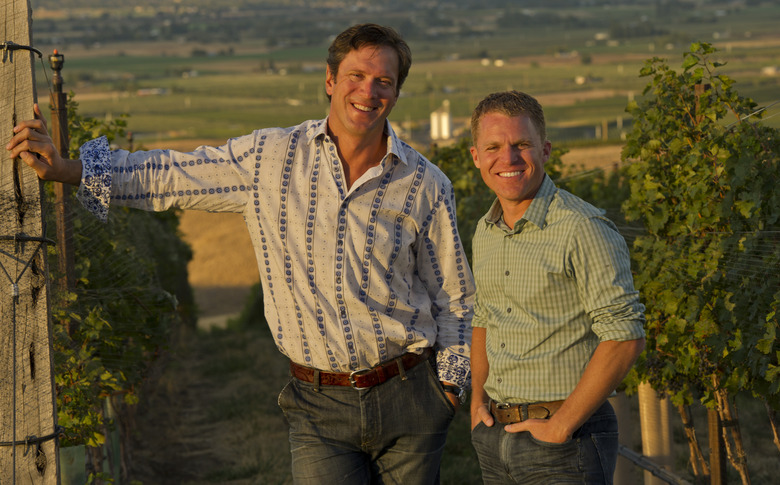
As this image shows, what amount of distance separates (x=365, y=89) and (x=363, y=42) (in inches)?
5.9

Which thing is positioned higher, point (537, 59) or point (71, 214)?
point (537, 59)

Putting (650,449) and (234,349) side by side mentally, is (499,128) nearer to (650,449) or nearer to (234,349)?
(650,449)

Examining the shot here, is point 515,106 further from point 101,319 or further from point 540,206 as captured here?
point 101,319

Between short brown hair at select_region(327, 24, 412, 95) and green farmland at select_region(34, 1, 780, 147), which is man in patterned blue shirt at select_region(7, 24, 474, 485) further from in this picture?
green farmland at select_region(34, 1, 780, 147)

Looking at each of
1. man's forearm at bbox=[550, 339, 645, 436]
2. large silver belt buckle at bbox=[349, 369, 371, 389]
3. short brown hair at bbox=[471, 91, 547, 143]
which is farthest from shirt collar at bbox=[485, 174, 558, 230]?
large silver belt buckle at bbox=[349, 369, 371, 389]

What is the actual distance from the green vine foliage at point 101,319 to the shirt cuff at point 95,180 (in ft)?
6.83

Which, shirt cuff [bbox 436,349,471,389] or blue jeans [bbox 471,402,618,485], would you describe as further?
shirt cuff [bbox 436,349,471,389]

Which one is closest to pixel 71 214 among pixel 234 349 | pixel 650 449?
pixel 650 449

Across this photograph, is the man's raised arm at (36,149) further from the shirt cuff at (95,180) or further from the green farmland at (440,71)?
the green farmland at (440,71)

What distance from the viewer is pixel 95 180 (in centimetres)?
282

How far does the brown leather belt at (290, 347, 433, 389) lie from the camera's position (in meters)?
3.09

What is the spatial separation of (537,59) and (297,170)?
14123 cm

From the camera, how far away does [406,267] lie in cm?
318

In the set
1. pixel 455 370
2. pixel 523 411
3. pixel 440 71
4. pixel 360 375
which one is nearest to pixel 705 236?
pixel 455 370
